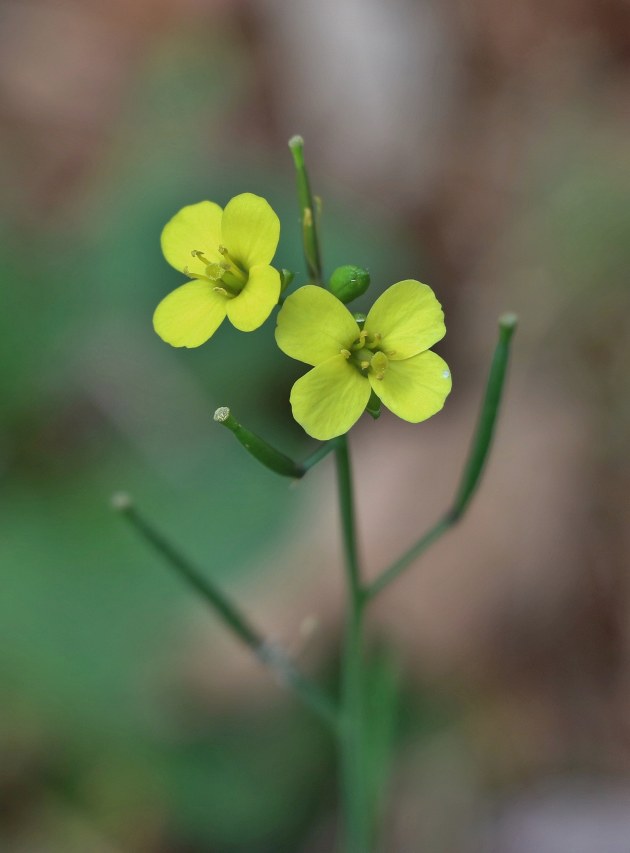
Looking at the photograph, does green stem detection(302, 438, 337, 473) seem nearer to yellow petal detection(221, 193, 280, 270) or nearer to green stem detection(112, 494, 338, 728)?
yellow petal detection(221, 193, 280, 270)

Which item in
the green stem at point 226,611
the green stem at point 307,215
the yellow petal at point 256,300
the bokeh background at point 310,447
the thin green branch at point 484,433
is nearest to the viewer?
the yellow petal at point 256,300

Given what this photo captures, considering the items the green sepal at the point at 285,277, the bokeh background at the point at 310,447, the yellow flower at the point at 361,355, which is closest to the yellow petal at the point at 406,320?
the yellow flower at the point at 361,355

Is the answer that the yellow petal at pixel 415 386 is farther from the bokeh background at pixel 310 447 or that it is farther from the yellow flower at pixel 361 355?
the bokeh background at pixel 310 447

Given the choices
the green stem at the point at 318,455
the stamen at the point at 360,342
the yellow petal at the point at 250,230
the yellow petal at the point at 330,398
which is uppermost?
the yellow petal at the point at 250,230

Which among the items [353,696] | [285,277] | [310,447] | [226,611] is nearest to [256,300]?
[285,277]

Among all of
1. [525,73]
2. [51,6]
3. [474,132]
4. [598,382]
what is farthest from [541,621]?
[51,6]

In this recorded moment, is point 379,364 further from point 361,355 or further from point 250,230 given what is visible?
point 250,230
